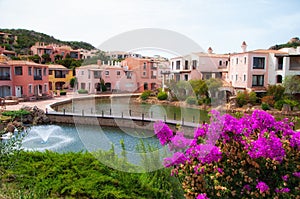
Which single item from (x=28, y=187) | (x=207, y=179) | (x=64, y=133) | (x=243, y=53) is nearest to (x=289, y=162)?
(x=207, y=179)

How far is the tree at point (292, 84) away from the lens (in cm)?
2377

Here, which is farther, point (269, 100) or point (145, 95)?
point (145, 95)

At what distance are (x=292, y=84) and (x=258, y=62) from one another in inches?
187

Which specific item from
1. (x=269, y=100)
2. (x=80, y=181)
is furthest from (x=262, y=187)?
(x=269, y=100)

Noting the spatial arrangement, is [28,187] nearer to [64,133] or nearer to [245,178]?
[245,178]

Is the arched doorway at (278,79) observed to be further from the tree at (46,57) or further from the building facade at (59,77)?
the tree at (46,57)

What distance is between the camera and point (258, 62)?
2753cm

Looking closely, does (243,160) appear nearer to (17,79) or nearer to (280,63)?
(280,63)

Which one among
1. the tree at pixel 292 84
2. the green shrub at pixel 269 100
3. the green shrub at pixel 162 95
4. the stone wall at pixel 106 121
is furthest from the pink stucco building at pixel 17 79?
the tree at pixel 292 84

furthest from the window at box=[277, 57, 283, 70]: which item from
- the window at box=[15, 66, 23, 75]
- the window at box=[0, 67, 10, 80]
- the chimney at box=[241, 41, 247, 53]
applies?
the window at box=[0, 67, 10, 80]

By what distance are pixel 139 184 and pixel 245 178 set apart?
2457 millimetres

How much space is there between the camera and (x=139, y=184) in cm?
515

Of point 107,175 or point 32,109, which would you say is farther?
point 32,109

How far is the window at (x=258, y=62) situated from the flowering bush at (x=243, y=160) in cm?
2568
